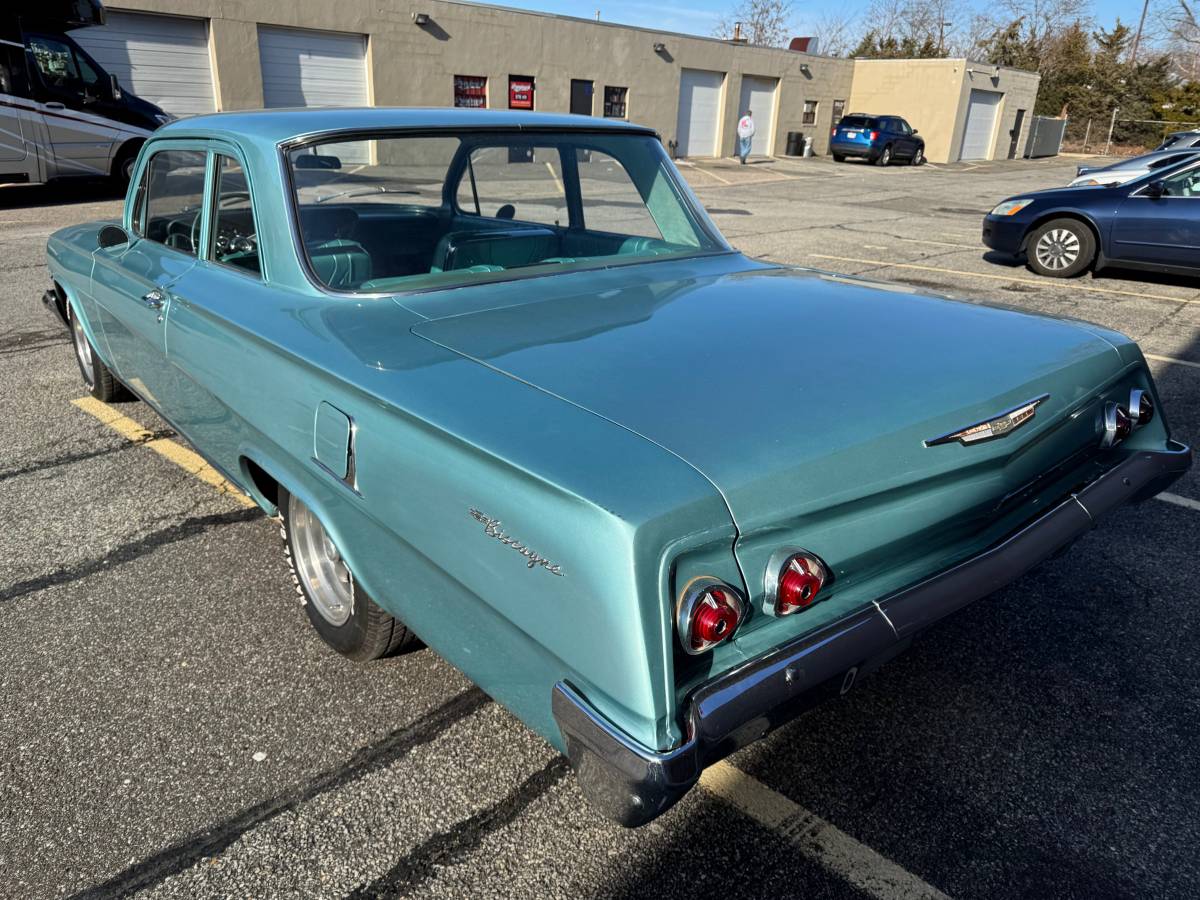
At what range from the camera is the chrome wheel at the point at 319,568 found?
2.69m

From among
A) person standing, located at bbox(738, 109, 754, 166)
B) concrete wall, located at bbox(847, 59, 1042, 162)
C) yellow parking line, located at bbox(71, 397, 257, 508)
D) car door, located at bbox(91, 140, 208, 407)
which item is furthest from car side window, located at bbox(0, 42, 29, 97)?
concrete wall, located at bbox(847, 59, 1042, 162)

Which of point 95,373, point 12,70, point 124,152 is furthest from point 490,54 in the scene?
point 95,373

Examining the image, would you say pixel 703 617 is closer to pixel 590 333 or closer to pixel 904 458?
pixel 904 458

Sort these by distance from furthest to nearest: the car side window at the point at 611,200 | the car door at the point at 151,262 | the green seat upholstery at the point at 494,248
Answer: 1. the car side window at the point at 611,200
2. the car door at the point at 151,262
3. the green seat upholstery at the point at 494,248

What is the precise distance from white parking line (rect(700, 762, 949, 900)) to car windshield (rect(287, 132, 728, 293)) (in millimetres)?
1673

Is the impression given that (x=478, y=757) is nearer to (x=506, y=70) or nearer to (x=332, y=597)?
(x=332, y=597)

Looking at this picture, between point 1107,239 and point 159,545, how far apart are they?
382 inches

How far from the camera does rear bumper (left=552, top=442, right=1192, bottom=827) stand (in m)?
1.55

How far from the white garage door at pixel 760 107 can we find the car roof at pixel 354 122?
28.9 m

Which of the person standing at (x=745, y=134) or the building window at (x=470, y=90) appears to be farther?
the person standing at (x=745, y=134)

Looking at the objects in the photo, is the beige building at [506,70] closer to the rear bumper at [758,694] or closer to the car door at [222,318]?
the car door at [222,318]

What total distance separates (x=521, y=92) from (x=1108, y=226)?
17854 mm

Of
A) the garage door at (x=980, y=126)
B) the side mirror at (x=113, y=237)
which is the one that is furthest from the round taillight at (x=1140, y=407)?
the garage door at (x=980, y=126)

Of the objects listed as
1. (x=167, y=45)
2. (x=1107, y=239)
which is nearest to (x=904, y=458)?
(x=1107, y=239)
